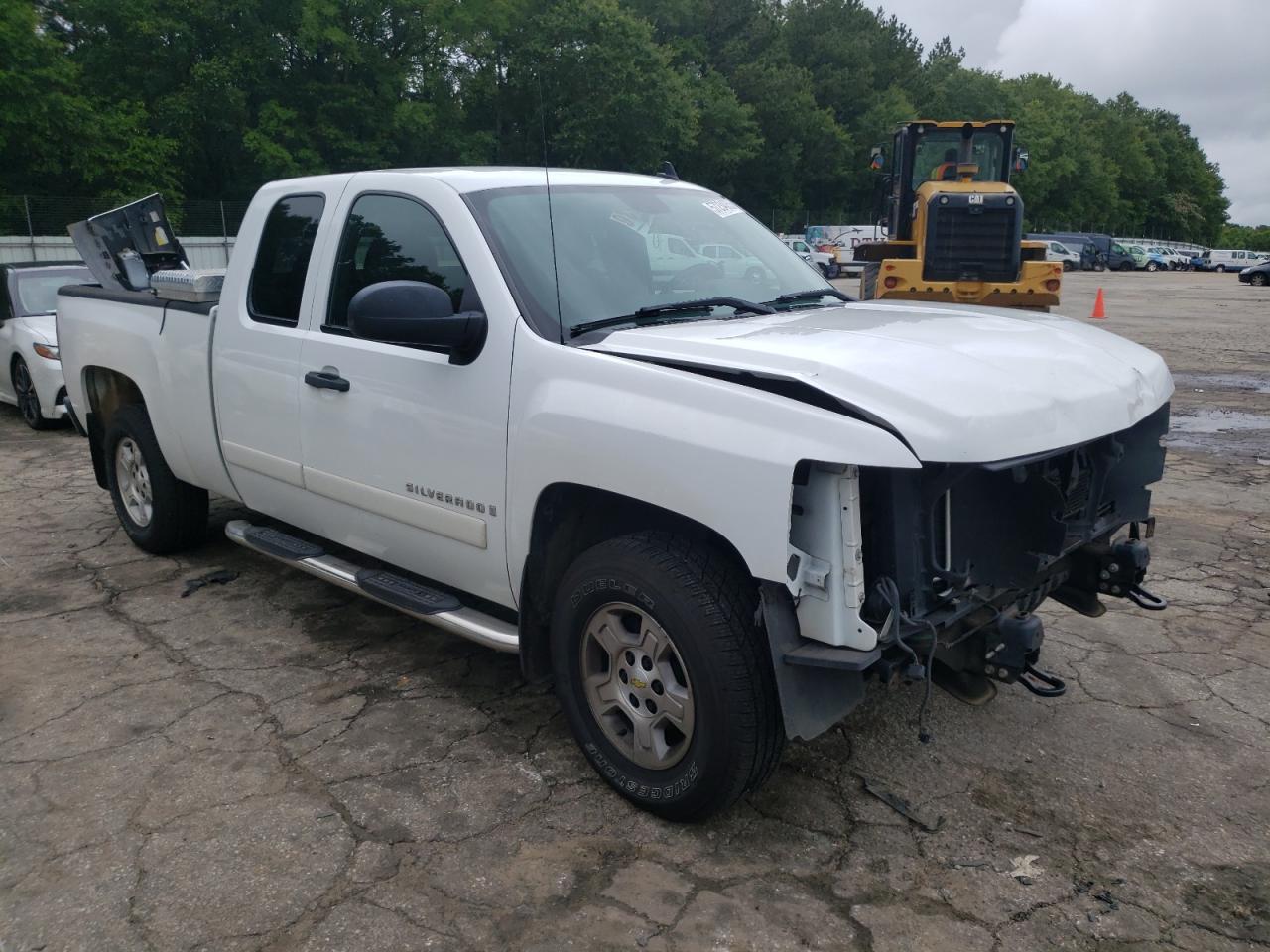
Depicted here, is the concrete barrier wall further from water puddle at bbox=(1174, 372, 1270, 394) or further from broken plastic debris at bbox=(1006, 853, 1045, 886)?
broken plastic debris at bbox=(1006, 853, 1045, 886)

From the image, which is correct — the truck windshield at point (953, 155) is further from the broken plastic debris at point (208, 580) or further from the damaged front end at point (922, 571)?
the damaged front end at point (922, 571)

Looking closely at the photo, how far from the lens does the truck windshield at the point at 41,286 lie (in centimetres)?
1006

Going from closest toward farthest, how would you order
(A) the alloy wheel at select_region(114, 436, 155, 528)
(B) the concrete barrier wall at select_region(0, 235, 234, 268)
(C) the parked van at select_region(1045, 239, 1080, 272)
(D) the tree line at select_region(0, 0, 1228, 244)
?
(A) the alloy wheel at select_region(114, 436, 155, 528), (B) the concrete barrier wall at select_region(0, 235, 234, 268), (D) the tree line at select_region(0, 0, 1228, 244), (C) the parked van at select_region(1045, 239, 1080, 272)

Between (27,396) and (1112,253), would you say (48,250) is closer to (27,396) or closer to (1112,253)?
(27,396)

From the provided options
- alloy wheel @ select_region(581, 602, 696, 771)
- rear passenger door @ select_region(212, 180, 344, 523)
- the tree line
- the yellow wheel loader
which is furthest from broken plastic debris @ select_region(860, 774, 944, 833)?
the yellow wheel loader

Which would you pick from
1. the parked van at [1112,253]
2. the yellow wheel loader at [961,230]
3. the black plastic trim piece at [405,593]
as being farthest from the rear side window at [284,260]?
the parked van at [1112,253]

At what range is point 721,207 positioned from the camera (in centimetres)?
453

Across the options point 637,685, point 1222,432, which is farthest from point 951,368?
point 1222,432

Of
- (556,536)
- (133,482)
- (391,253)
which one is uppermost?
(391,253)

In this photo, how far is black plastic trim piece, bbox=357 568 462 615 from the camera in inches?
148

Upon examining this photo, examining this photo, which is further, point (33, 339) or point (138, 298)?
point (33, 339)

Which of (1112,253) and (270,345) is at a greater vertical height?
(270,345)

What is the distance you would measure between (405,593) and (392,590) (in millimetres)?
73

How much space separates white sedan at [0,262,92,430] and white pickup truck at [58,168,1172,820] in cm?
601
